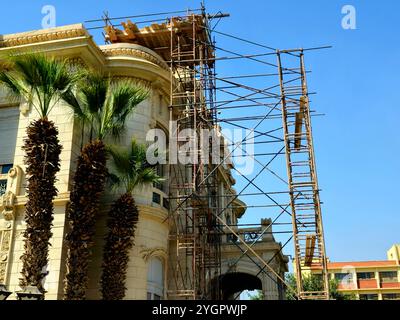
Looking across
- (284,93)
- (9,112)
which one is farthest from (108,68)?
(284,93)

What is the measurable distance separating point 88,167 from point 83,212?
1.55 metres

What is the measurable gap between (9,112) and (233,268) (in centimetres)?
1182

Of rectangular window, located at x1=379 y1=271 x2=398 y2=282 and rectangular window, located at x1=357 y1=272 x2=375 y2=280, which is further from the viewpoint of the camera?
rectangular window, located at x1=357 y1=272 x2=375 y2=280

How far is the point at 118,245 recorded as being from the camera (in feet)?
55.1

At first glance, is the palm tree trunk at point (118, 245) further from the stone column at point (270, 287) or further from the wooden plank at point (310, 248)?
the stone column at point (270, 287)

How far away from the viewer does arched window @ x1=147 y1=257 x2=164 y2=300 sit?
1870 centimetres

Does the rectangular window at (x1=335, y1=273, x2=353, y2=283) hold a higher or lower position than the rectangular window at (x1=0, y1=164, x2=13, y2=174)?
higher

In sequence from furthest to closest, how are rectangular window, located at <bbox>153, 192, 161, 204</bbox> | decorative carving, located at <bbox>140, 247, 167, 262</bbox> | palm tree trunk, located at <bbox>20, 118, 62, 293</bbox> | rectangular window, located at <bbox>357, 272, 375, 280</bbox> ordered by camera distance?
rectangular window, located at <bbox>357, 272, 375, 280</bbox> → rectangular window, located at <bbox>153, 192, 161, 204</bbox> → decorative carving, located at <bbox>140, 247, 167, 262</bbox> → palm tree trunk, located at <bbox>20, 118, 62, 293</bbox>

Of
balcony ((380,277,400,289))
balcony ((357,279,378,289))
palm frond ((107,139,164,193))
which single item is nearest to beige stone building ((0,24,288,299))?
palm frond ((107,139,164,193))

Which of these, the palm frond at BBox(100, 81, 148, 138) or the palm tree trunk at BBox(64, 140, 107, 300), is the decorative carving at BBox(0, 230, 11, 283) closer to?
the palm tree trunk at BBox(64, 140, 107, 300)

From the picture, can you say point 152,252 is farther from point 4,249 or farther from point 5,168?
point 5,168

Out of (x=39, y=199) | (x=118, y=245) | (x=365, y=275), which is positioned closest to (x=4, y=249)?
(x=39, y=199)

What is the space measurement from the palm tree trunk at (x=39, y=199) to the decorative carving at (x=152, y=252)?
4.27 meters

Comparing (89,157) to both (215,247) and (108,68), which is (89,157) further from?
(215,247)
